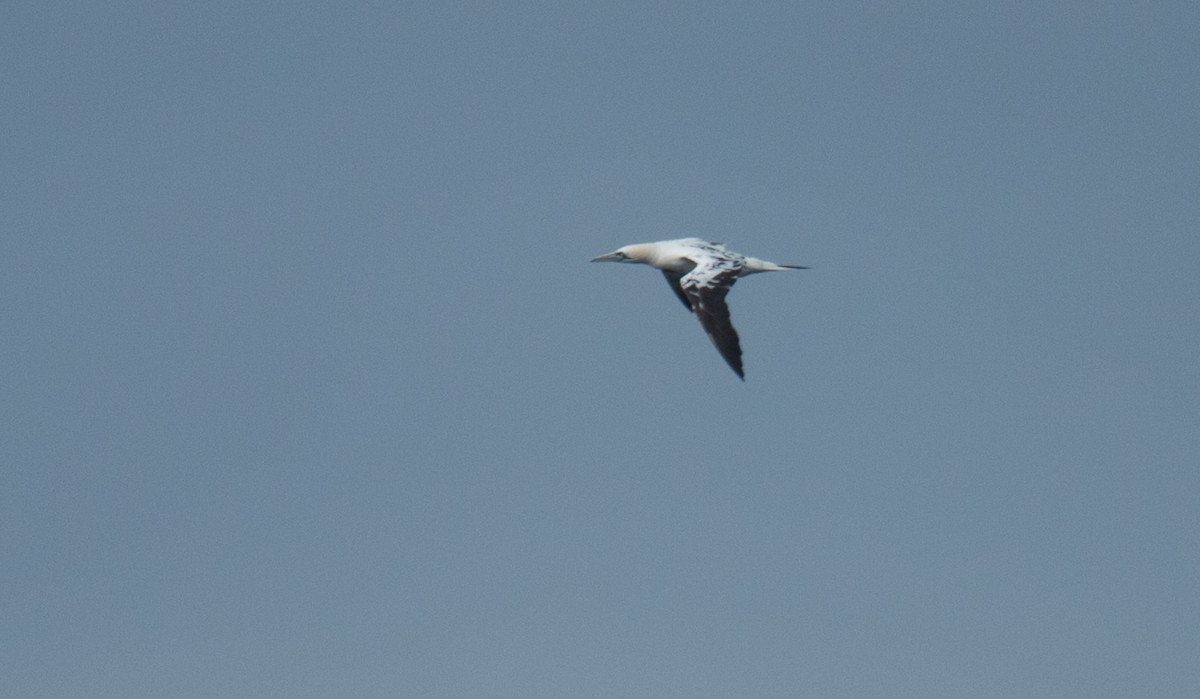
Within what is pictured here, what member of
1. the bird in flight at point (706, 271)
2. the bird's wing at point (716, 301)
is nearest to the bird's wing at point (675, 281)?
the bird in flight at point (706, 271)

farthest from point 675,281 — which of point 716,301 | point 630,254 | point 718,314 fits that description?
point 718,314

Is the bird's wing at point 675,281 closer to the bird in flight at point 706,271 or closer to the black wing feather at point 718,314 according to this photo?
the bird in flight at point 706,271

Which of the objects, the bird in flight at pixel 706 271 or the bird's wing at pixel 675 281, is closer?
the bird in flight at pixel 706 271

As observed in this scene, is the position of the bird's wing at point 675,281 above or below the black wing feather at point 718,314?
above

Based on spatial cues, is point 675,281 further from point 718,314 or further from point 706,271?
point 718,314

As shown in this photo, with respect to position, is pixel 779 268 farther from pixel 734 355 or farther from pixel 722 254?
pixel 734 355

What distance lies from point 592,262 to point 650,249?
2.65m

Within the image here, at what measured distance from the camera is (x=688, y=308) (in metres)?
59.6

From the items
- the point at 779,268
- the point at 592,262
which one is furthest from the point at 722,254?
the point at 592,262

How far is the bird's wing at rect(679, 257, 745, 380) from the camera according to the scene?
51.3 m

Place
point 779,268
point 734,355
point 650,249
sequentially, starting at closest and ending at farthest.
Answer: point 734,355 → point 779,268 → point 650,249

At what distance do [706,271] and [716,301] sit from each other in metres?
2.39

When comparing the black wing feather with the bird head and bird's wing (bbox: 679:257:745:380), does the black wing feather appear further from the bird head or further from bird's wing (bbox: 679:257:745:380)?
the bird head

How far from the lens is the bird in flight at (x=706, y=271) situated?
51.6 meters
